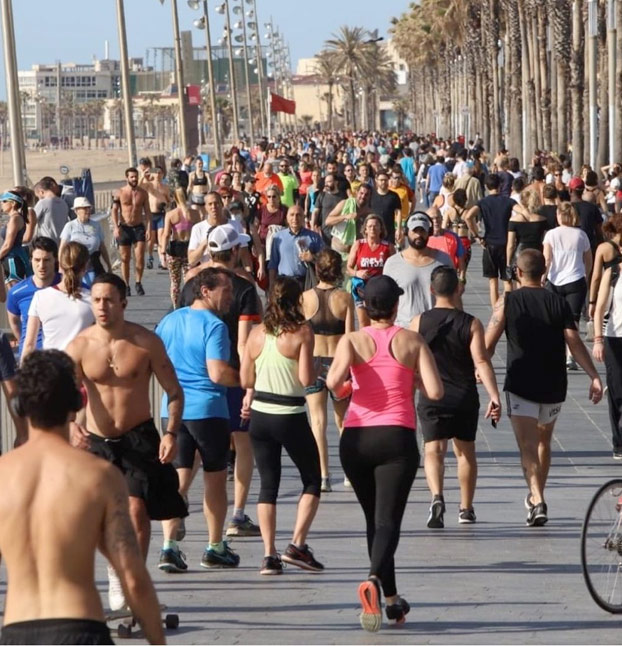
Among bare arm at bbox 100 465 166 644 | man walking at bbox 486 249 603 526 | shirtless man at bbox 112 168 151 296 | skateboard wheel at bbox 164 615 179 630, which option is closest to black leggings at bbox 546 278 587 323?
man walking at bbox 486 249 603 526

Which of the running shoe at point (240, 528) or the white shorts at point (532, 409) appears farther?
the white shorts at point (532, 409)

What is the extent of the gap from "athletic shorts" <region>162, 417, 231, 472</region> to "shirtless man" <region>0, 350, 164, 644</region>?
3.96m

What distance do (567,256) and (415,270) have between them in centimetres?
433

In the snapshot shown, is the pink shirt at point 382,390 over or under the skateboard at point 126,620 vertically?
over

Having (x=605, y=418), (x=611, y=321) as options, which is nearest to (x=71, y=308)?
(x=611, y=321)

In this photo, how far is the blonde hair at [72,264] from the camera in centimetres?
916

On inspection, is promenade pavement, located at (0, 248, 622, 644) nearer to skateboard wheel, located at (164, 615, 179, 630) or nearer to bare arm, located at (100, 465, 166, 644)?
Answer: skateboard wheel, located at (164, 615, 179, 630)

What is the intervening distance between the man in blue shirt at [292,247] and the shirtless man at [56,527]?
34.2 feet

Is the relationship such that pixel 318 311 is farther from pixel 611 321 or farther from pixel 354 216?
pixel 354 216

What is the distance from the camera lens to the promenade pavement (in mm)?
7680

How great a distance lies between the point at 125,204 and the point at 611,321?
12.0 m

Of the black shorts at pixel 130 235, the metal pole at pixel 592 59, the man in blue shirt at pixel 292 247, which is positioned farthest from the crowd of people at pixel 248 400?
the metal pole at pixel 592 59

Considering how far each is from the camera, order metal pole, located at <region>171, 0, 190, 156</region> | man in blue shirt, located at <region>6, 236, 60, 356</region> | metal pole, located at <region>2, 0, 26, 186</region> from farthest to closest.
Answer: metal pole, located at <region>171, 0, 190, 156</region> < metal pole, located at <region>2, 0, 26, 186</region> < man in blue shirt, located at <region>6, 236, 60, 356</region>

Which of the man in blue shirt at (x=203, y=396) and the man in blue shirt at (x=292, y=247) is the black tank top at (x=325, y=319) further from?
the man in blue shirt at (x=292, y=247)
